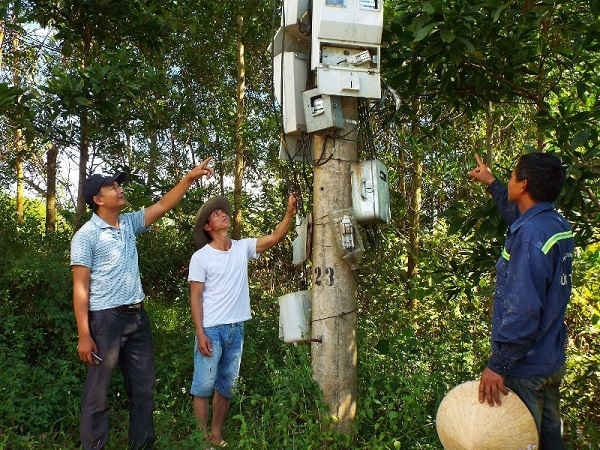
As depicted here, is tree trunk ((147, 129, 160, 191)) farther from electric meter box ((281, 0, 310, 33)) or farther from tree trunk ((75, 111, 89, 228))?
electric meter box ((281, 0, 310, 33))

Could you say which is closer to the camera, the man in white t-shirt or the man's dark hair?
the man's dark hair

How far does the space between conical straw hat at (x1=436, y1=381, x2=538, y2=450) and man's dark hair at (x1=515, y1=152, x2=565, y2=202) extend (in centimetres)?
91

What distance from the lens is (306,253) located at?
153 inches

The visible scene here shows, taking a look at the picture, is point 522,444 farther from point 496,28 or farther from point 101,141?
point 101,141

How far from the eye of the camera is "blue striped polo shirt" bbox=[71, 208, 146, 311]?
12.1 ft

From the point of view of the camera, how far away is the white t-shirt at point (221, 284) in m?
4.17

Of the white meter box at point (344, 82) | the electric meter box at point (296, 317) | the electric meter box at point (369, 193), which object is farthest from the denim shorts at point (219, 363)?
the white meter box at point (344, 82)

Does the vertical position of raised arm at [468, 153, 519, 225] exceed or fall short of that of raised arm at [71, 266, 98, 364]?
it exceeds it

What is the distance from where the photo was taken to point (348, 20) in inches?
142

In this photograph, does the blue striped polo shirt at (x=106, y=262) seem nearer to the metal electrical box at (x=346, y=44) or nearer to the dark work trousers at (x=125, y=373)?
the dark work trousers at (x=125, y=373)

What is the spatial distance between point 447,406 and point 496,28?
2571 millimetres

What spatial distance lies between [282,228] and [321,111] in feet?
3.17

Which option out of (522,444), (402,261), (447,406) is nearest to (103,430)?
(447,406)

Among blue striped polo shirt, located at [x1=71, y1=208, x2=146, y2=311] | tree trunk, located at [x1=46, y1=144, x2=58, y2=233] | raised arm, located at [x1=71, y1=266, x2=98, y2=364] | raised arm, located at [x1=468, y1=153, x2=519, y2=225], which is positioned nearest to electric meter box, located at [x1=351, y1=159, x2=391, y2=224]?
raised arm, located at [x1=468, y1=153, x2=519, y2=225]
